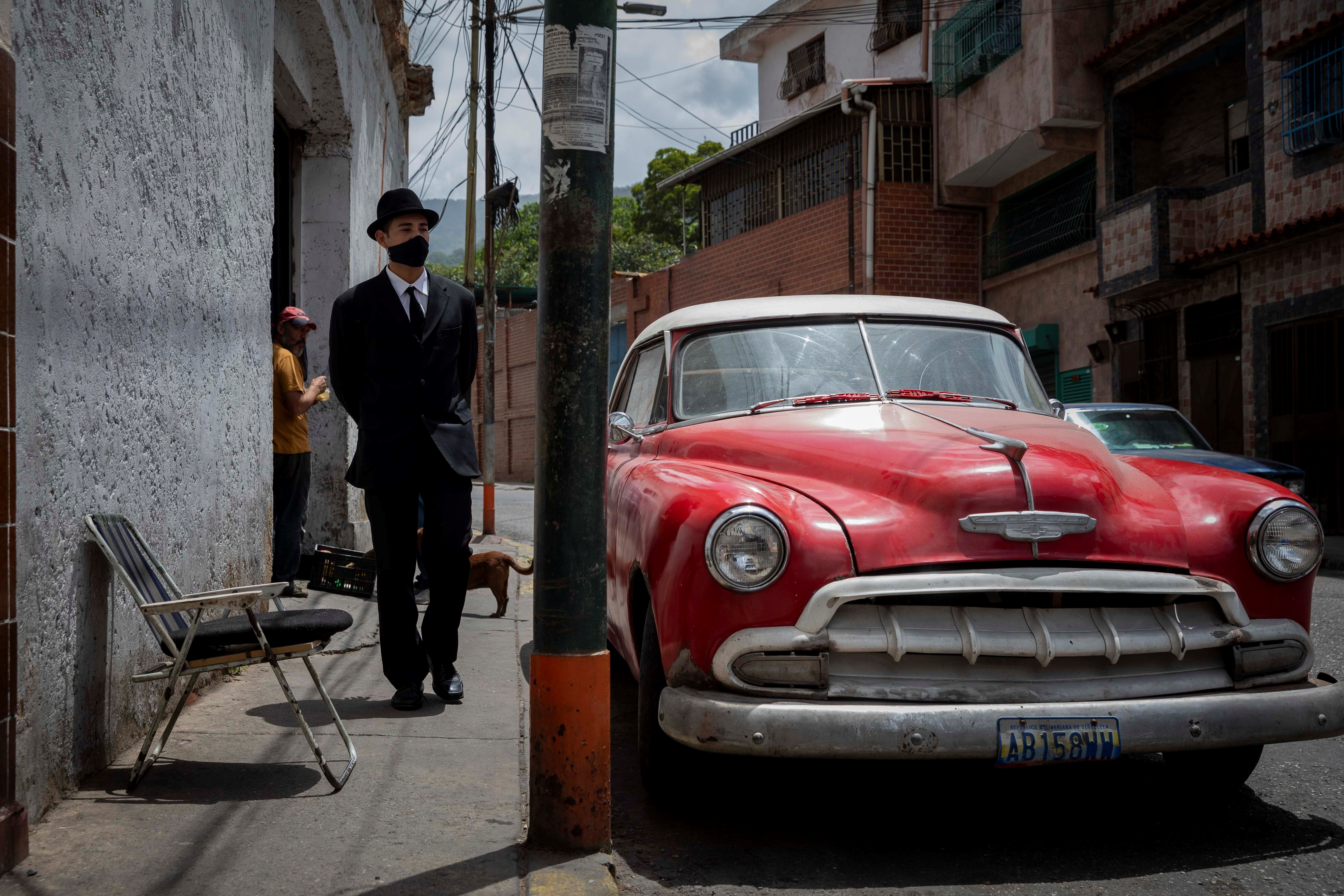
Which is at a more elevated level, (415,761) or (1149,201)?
(1149,201)

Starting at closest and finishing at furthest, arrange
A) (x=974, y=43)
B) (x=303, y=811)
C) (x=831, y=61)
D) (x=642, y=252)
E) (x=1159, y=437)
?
(x=303, y=811) → (x=1159, y=437) → (x=974, y=43) → (x=831, y=61) → (x=642, y=252)

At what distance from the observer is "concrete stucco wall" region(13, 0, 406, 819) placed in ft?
10.1

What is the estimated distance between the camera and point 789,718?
2.94 metres

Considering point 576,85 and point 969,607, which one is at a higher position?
point 576,85

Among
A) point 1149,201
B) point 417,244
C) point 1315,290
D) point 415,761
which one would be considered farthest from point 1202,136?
point 415,761

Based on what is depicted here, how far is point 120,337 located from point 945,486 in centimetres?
256

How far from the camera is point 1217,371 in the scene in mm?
15852

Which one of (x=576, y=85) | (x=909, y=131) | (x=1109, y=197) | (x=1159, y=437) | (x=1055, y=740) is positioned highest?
(x=909, y=131)

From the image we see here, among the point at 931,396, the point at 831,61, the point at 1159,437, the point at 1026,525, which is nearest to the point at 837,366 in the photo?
the point at 931,396

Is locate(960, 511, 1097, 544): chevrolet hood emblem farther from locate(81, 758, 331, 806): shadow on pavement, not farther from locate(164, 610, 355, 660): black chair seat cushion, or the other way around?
locate(81, 758, 331, 806): shadow on pavement

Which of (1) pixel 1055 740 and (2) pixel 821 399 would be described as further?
(2) pixel 821 399

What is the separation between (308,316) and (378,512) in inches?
182

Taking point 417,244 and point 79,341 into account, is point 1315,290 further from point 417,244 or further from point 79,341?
point 79,341

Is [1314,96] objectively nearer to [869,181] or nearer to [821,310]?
[869,181]
